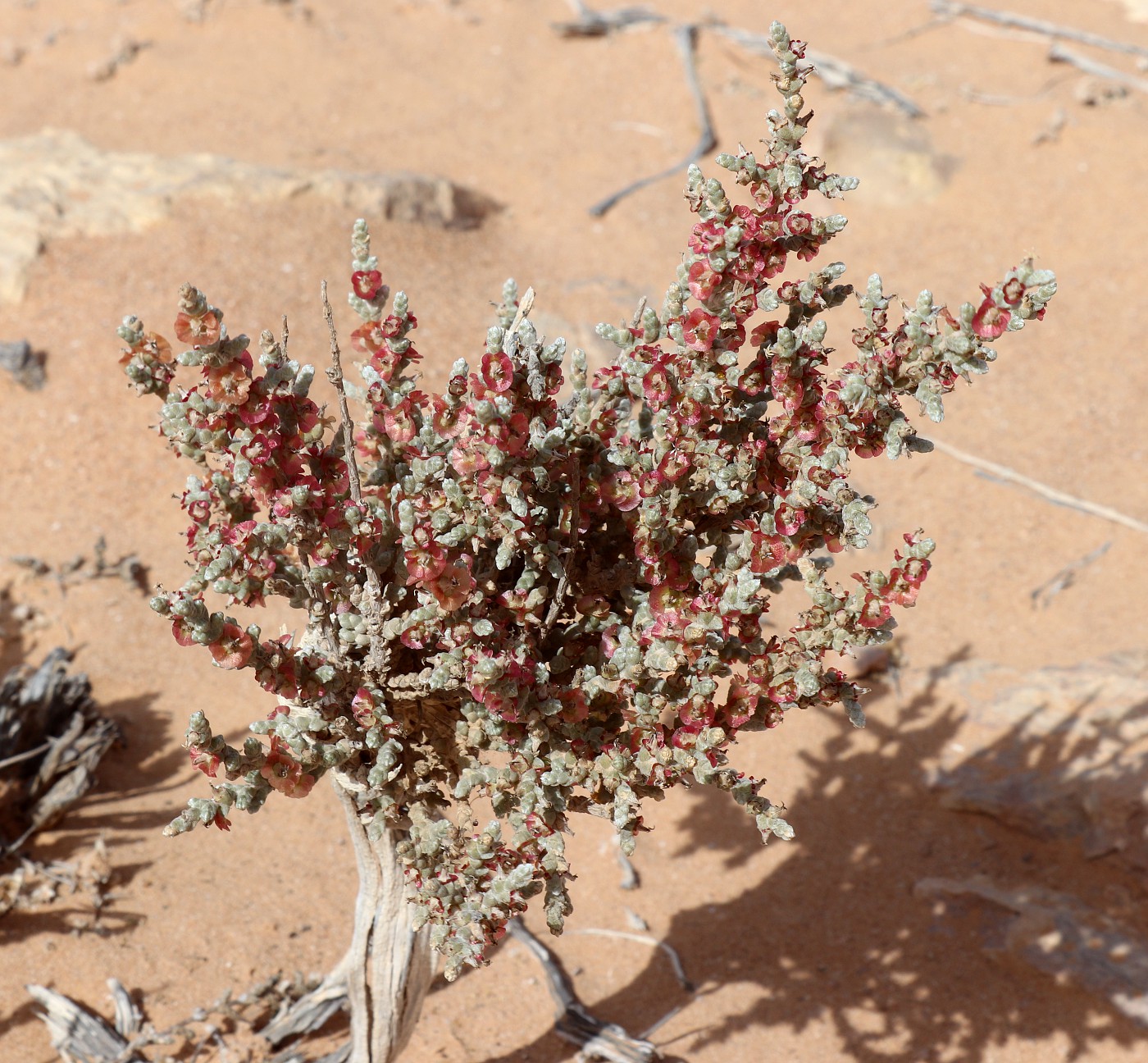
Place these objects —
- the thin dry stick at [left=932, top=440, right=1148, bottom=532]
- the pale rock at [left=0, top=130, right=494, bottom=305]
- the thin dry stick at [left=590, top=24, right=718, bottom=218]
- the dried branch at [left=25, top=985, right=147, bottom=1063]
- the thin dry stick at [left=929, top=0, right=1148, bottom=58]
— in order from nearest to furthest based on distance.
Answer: the dried branch at [left=25, top=985, right=147, bottom=1063] < the thin dry stick at [left=932, top=440, right=1148, bottom=532] < the pale rock at [left=0, top=130, right=494, bottom=305] < the thin dry stick at [left=590, top=24, right=718, bottom=218] < the thin dry stick at [left=929, top=0, right=1148, bottom=58]

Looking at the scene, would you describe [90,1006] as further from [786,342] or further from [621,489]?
[786,342]

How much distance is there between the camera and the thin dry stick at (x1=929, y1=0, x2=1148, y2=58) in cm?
852

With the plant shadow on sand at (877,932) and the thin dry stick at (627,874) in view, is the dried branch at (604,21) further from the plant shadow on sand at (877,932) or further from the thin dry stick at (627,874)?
the thin dry stick at (627,874)

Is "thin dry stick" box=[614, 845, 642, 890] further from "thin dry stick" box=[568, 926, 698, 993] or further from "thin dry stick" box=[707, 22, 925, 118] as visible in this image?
"thin dry stick" box=[707, 22, 925, 118]

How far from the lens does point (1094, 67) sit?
8320 mm

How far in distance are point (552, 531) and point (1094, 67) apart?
25.4ft

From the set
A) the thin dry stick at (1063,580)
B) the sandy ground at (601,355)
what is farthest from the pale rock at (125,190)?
the thin dry stick at (1063,580)

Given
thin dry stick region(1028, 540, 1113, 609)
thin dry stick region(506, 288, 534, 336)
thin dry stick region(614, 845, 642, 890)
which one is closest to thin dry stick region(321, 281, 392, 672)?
thin dry stick region(506, 288, 534, 336)

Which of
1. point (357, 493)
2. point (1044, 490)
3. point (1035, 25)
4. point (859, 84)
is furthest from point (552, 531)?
point (1035, 25)

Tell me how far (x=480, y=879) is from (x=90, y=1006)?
194 cm

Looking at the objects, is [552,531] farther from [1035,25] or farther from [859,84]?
[1035,25]

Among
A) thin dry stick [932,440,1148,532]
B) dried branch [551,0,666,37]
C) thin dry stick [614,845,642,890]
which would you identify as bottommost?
thin dry stick [614,845,642,890]

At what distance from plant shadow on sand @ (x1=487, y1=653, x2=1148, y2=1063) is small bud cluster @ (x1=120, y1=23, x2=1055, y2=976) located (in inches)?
64.8

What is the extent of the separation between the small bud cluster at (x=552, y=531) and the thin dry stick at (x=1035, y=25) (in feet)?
25.6
